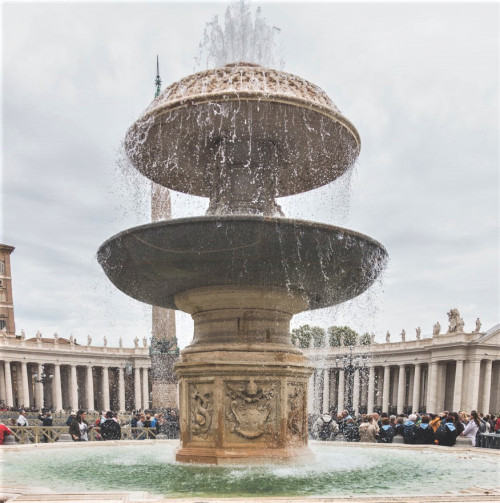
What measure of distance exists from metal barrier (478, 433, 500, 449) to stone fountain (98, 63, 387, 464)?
5.85 m

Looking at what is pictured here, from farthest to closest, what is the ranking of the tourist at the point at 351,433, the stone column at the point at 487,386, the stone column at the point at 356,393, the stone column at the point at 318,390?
1. the stone column at the point at 356,393
2. the stone column at the point at 318,390
3. the stone column at the point at 487,386
4. the tourist at the point at 351,433

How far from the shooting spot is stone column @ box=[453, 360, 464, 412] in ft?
225

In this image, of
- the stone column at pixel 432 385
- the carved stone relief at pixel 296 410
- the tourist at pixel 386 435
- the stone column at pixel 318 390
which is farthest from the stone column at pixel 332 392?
the carved stone relief at pixel 296 410

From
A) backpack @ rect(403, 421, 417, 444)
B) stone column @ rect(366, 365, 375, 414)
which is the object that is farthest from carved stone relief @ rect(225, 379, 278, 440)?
stone column @ rect(366, 365, 375, 414)

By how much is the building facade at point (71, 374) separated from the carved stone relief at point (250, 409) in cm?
7201

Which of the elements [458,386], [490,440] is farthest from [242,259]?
[458,386]

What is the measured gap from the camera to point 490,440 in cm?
1372

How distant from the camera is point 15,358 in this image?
79.2 meters

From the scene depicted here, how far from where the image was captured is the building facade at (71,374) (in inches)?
3137

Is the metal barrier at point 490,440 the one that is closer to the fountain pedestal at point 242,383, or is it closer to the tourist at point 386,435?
the tourist at point 386,435

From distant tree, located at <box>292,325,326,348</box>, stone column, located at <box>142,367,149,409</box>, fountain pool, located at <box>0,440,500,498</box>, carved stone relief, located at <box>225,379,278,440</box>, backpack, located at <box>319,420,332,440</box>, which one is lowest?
stone column, located at <box>142,367,149,409</box>

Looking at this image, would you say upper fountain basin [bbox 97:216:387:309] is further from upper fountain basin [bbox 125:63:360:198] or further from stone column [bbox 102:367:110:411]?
stone column [bbox 102:367:110:411]

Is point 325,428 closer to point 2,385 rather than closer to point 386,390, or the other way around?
point 386,390

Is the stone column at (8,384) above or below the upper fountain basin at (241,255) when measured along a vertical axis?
below
